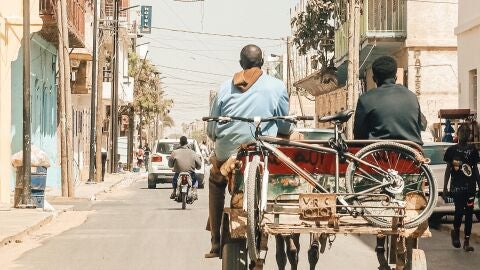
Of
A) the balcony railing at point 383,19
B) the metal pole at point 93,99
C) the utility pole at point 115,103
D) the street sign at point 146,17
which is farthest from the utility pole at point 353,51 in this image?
the street sign at point 146,17

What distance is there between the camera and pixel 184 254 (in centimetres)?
1516

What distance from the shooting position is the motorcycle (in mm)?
26125

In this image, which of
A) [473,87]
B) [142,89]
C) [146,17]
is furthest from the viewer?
[146,17]

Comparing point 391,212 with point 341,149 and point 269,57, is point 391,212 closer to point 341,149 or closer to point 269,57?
point 341,149

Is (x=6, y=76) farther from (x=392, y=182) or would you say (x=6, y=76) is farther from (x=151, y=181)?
(x=392, y=182)

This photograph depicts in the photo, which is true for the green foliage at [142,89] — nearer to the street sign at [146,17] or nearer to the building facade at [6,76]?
the street sign at [146,17]

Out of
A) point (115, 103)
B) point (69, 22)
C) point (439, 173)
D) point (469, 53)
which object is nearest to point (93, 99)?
point (69, 22)

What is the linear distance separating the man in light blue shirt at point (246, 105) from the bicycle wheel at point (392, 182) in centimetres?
114

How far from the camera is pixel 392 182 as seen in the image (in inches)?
342

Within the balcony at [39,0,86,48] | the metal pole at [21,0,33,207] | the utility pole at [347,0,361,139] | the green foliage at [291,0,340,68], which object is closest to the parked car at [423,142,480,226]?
the metal pole at [21,0,33,207]

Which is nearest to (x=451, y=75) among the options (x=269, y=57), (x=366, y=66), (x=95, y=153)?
(x=366, y=66)

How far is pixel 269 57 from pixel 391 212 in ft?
404

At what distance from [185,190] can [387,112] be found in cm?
1686

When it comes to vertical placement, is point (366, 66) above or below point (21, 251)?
above
